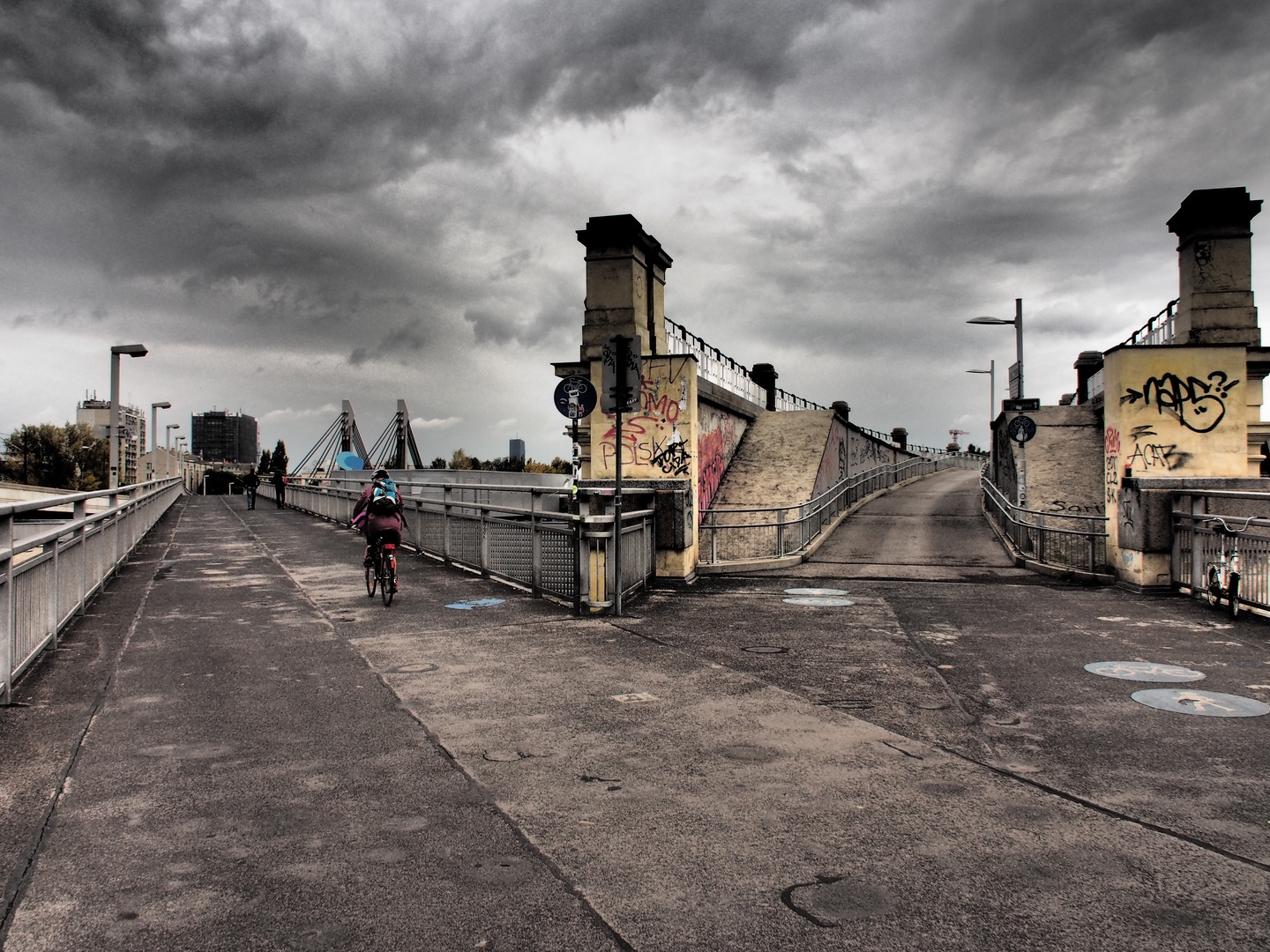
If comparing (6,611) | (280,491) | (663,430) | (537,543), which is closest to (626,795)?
(6,611)

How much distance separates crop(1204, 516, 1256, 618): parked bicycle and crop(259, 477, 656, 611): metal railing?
7147mm

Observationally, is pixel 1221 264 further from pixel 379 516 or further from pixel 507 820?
pixel 507 820

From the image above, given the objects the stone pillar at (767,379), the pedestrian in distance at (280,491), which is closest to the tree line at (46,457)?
the pedestrian in distance at (280,491)

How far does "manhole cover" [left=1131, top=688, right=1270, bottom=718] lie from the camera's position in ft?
19.5

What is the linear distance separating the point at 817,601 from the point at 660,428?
Result: 3.94 meters

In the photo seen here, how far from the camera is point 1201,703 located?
619 cm

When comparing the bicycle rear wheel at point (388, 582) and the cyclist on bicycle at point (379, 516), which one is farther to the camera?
the cyclist on bicycle at point (379, 516)

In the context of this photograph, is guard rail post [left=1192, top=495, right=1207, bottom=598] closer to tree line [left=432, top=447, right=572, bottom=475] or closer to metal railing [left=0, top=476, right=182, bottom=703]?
metal railing [left=0, top=476, right=182, bottom=703]

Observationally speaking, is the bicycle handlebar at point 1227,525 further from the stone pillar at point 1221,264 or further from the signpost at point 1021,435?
the stone pillar at point 1221,264

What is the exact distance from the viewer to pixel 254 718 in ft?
19.0

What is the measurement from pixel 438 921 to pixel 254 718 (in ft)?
10.7

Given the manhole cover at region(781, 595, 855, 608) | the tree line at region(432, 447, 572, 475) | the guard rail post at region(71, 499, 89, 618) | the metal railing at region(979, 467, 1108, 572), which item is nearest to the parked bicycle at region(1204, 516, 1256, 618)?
the metal railing at region(979, 467, 1108, 572)

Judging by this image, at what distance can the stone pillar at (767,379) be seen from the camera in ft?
101

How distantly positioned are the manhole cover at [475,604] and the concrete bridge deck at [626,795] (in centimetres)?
195
